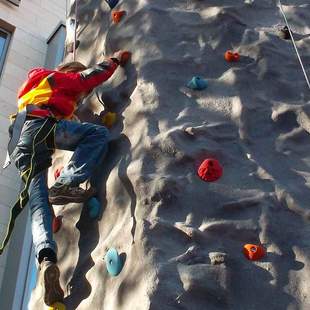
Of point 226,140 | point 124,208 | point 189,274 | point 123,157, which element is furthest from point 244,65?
point 189,274

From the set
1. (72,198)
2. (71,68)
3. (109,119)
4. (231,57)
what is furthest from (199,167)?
(71,68)

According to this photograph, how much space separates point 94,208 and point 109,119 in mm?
564

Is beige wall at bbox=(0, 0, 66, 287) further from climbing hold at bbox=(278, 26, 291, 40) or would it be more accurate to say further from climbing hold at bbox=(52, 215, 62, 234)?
climbing hold at bbox=(278, 26, 291, 40)

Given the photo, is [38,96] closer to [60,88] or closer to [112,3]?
[60,88]

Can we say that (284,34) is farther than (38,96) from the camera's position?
Yes

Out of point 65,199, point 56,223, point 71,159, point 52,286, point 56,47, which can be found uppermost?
point 71,159

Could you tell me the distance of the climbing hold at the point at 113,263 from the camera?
101 inches

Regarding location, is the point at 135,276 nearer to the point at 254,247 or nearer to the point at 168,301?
the point at 168,301

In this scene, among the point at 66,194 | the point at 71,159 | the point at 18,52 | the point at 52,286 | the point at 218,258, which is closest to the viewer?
the point at 218,258

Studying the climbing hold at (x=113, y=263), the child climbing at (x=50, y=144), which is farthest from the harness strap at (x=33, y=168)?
the climbing hold at (x=113, y=263)

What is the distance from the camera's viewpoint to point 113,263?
102 inches

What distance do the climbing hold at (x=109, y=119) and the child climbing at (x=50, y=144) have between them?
18 centimetres

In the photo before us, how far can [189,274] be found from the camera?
2.34m

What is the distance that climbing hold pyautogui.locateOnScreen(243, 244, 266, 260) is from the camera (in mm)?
2422
